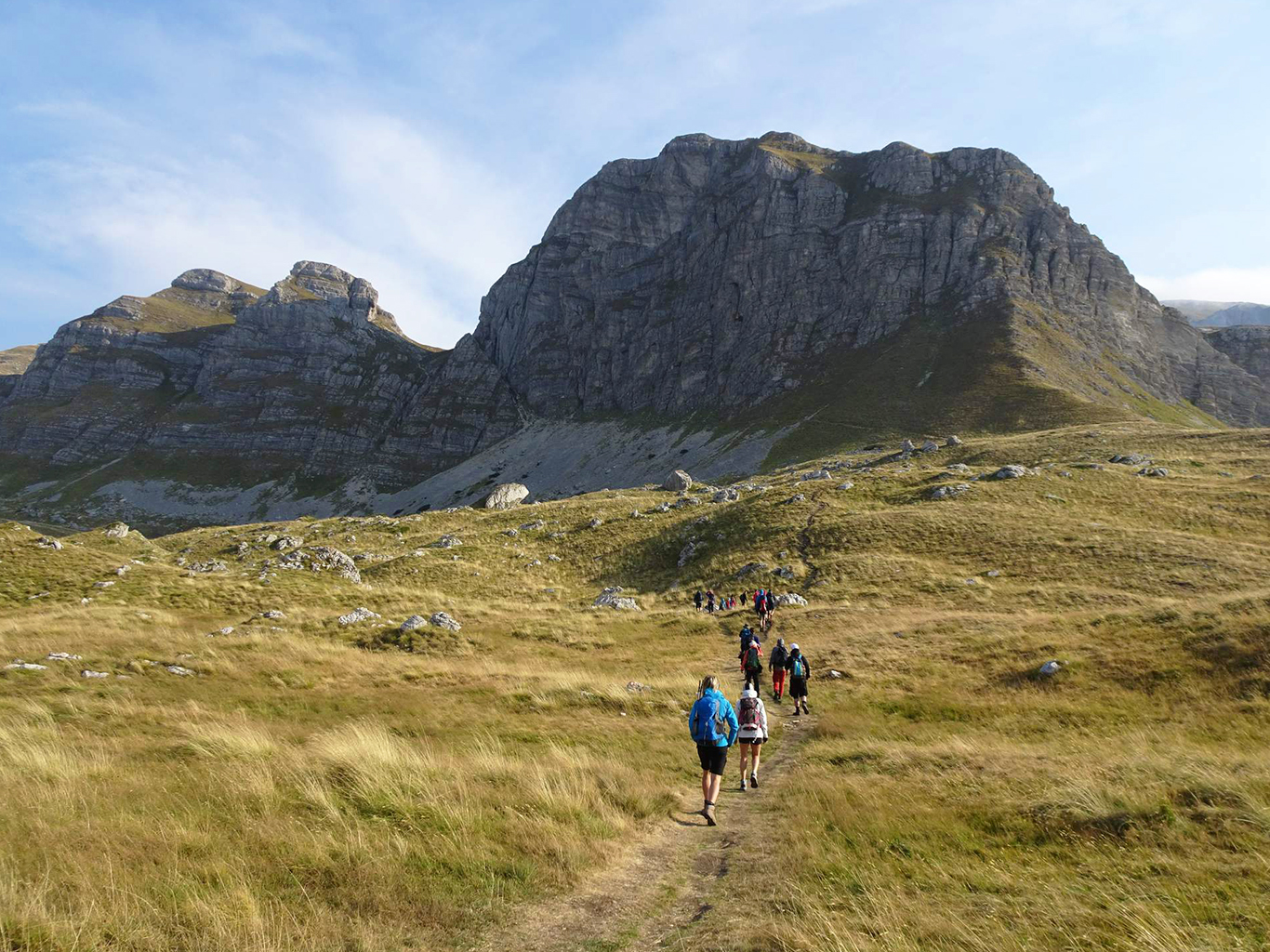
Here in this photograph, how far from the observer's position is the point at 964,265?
155 meters

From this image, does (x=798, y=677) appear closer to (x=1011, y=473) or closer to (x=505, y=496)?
(x=1011, y=473)

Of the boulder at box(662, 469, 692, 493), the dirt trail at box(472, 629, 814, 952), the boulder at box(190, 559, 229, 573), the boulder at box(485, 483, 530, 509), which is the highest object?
the boulder at box(662, 469, 692, 493)

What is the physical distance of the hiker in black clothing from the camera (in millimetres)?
20578

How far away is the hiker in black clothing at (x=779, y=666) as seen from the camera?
2058cm

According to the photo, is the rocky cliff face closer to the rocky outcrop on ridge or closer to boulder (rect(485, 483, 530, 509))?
the rocky outcrop on ridge

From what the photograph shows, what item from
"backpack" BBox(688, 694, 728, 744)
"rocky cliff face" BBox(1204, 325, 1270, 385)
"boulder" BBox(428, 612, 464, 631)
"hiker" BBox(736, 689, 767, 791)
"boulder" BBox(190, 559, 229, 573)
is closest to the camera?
"backpack" BBox(688, 694, 728, 744)

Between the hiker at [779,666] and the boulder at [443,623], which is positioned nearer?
the hiker at [779,666]

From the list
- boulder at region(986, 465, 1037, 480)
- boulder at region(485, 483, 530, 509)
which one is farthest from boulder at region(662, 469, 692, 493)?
boulder at region(986, 465, 1037, 480)

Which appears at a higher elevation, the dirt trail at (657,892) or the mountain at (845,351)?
the mountain at (845,351)

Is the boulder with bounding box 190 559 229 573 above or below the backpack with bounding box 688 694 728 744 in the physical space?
below

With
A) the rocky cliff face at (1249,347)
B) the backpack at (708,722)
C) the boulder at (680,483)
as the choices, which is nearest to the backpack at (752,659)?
the backpack at (708,722)

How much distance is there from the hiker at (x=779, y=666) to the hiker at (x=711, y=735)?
945cm

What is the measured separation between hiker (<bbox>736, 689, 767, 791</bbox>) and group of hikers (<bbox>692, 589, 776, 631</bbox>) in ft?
63.1

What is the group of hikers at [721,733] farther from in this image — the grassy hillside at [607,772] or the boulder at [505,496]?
the boulder at [505,496]
